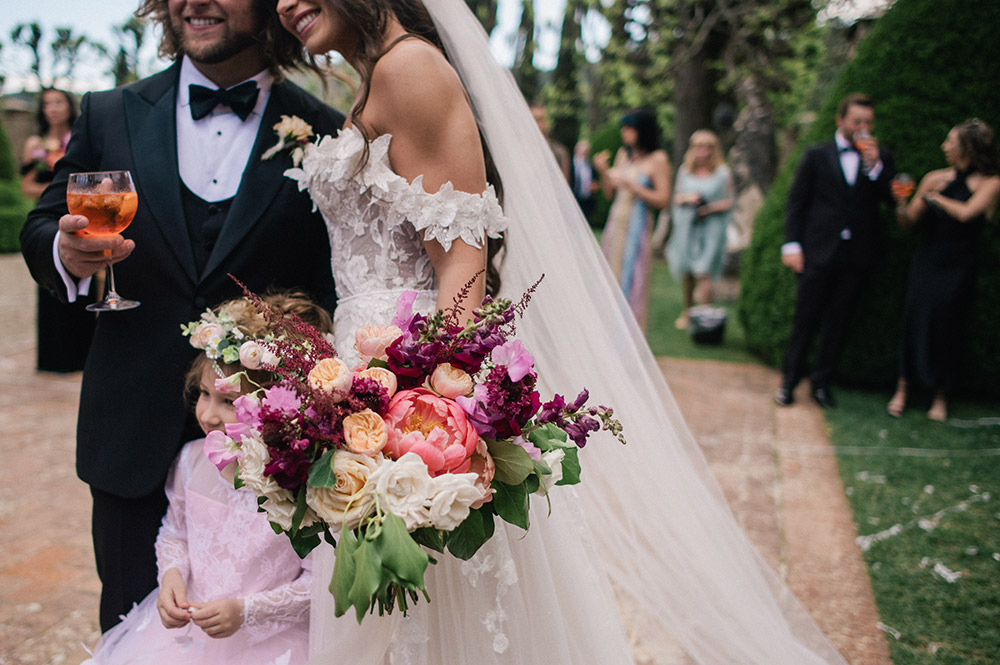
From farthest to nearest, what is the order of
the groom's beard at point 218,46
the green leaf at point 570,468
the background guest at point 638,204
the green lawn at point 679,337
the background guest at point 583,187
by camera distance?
the background guest at point 583,187 → the green lawn at point 679,337 → the background guest at point 638,204 → the groom's beard at point 218,46 → the green leaf at point 570,468

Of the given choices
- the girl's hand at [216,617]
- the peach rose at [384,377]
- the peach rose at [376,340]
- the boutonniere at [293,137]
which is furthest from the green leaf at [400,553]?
the boutonniere at [293,137]

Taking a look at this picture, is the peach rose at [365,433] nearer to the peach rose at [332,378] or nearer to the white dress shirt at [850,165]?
the peach rose at [332,378]

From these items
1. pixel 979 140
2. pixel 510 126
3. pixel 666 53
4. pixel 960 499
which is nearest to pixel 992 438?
pixel 960 499

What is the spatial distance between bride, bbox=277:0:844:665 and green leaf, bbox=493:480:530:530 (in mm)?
286

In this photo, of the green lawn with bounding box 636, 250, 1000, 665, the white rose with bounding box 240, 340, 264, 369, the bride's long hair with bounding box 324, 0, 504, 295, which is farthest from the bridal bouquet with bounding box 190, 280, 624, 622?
the green lawn with bounding box 636, 250, 1000, 665

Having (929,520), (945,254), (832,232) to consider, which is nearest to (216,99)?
(929,520)

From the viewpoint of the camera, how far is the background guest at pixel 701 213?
859cm

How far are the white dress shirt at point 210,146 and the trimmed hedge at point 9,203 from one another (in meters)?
13.2

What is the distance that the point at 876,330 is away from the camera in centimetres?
613

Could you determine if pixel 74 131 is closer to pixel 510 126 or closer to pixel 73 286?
pixel 73 286

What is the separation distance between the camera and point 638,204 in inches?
270

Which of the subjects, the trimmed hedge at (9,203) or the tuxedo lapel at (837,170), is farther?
the trimmed hedge at (9,203)

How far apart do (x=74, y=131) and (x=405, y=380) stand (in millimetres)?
1522

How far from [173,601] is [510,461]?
1.13 meters
